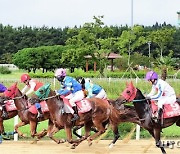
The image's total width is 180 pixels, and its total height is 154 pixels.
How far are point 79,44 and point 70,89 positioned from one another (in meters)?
27.7

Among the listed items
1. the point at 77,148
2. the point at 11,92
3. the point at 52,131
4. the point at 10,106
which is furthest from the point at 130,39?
the point at 52,131

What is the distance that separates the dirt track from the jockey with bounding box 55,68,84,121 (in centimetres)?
95

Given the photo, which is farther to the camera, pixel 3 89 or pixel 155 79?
pixel 3 89

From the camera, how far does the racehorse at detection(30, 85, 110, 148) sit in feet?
35.7

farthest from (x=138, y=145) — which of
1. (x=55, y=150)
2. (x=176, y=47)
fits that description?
(x=176, y=47)

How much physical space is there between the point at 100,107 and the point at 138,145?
1631mm

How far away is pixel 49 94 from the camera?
1083 cm

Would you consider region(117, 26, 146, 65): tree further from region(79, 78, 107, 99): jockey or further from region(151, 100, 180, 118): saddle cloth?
region(151, 100, 180, 118): saddle cloth

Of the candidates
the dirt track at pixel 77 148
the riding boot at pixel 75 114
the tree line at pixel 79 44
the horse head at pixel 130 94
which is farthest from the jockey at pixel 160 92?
the tree line at pixel 79 44

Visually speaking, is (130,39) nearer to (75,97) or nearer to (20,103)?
(20,103)

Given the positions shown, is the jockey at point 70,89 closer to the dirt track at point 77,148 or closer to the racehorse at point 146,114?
the dirt track at point 77,148

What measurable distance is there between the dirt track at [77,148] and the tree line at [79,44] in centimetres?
2542

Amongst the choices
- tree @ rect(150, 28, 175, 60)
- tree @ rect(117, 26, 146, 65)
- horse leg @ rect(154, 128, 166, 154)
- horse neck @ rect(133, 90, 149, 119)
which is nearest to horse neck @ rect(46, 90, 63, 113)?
horse neck @ rect(133, 90, 149, 119)

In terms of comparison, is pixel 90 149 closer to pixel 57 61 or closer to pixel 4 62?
pixel 57 61
